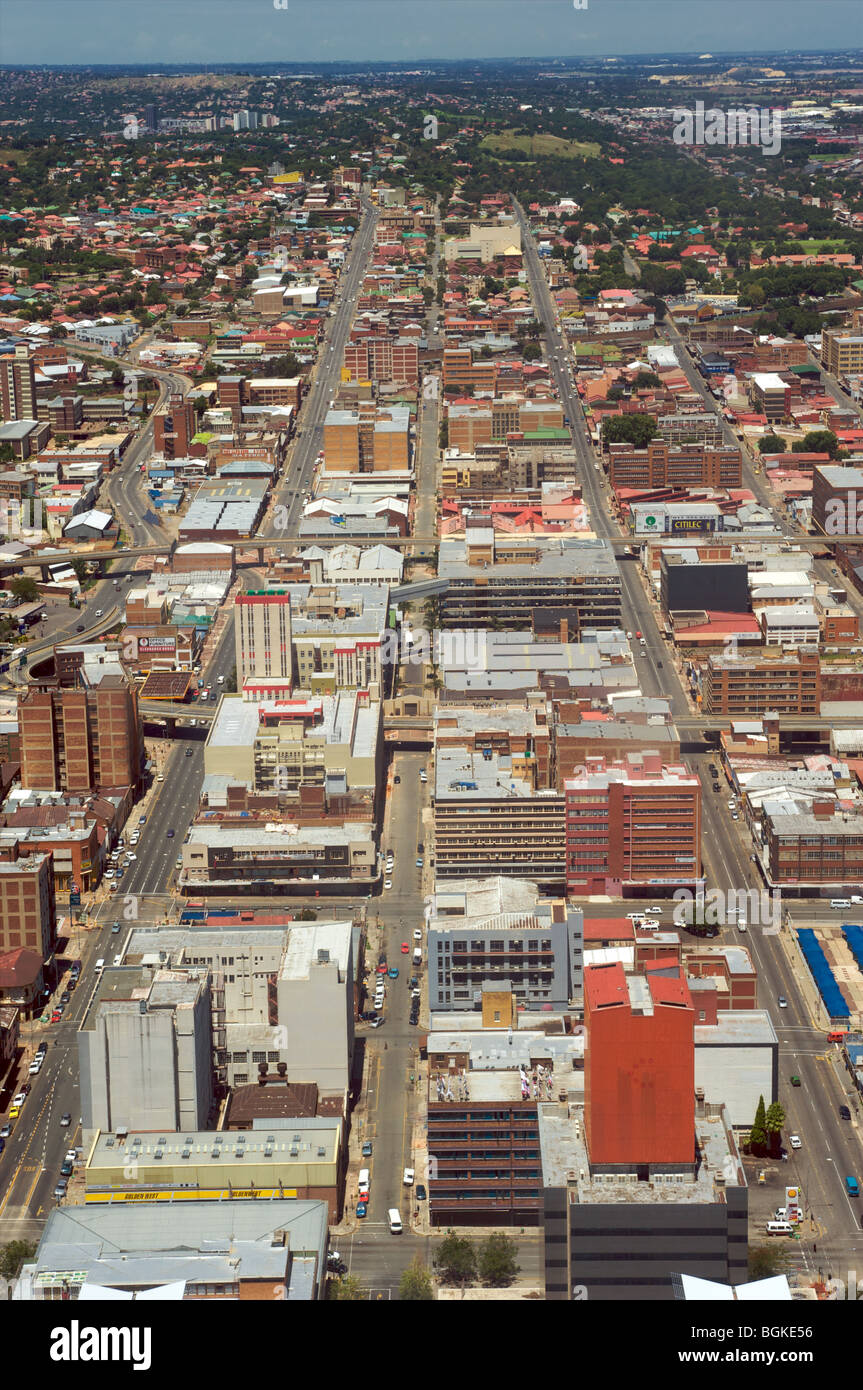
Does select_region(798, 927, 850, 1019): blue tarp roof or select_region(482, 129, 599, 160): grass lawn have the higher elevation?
select_region(482, 129, 599, 160): grass lawn

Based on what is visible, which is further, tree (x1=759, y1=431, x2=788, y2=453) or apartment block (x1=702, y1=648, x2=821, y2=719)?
tree (x1=759, y1=431, x2=788, y2=453)

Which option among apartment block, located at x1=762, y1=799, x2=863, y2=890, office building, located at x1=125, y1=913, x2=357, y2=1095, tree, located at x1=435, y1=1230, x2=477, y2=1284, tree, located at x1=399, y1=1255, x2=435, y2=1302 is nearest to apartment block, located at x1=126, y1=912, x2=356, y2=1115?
office building, located at x1=125, y1=913, x2=357, y2=1095

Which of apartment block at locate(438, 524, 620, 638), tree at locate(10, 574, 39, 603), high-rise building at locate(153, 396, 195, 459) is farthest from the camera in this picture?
high-rise building at locate(153, 396, 195, 459)

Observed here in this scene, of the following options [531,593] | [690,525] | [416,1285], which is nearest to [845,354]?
[690,525]

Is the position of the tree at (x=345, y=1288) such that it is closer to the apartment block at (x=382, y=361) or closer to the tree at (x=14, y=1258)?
the tree at (x=14, y=1258)

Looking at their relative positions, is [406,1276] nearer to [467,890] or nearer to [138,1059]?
[138,1059]

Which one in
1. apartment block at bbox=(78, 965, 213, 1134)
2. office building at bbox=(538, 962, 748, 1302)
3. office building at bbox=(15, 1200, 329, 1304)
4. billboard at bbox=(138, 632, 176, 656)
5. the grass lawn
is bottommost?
billboard at bbox=(138, 632, 176, 656)

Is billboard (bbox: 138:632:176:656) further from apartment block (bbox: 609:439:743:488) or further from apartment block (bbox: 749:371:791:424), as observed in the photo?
apartment block (bbox: 749:371:791:424)

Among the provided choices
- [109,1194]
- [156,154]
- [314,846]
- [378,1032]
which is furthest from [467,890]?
[156,154]
